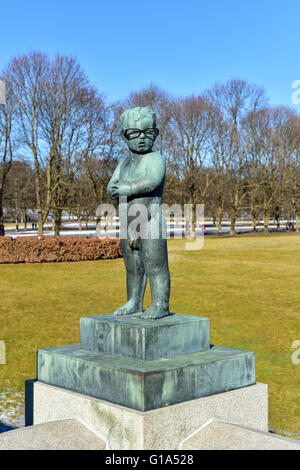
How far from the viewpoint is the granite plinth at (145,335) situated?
3945mm

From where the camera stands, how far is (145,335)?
12.8ft

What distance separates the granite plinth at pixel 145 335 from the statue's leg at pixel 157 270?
146 millimetres

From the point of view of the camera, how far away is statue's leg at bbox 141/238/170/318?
4426mm

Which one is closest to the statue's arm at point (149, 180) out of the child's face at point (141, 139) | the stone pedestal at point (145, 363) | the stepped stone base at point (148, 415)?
the child's face at point (141, 139)

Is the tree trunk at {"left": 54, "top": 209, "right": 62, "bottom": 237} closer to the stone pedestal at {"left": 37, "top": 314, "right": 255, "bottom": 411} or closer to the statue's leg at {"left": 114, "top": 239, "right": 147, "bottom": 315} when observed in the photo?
the statue's leg at {"left": 114, "top": 239, "right": 147, "bottom": 315}

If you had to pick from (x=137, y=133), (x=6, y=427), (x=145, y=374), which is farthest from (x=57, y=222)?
(x=145, y=374)

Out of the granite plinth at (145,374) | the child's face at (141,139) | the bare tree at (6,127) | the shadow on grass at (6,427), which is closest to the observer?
the granite plinth at (145,374)

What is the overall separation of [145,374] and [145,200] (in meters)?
1.63

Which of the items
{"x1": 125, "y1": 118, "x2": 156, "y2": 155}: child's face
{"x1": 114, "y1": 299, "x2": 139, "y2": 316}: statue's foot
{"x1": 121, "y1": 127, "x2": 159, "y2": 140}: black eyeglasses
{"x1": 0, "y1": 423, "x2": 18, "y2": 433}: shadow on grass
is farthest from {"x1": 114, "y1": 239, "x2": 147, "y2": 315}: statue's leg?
{"x1": 0, "y1": 423, "x2": 18, "y2": 433}: shadow on grass

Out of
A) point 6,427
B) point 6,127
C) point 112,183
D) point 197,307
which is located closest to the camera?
point 112,183

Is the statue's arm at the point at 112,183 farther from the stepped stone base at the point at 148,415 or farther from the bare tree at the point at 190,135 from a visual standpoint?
the bare tree at the point at 190,135

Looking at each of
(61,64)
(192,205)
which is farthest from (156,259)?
(192,205)

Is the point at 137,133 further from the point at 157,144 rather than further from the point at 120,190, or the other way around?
the point at 157,144

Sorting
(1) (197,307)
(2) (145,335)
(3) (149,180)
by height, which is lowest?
(1) (197,307)
